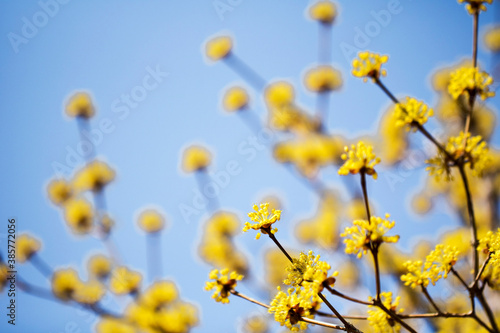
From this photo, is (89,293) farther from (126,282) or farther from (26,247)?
(26,247)

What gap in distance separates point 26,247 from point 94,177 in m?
1.68

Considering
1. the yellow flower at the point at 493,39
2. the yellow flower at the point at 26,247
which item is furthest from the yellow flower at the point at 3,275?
the yellow flower at the point at 493,39

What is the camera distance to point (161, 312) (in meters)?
5.30

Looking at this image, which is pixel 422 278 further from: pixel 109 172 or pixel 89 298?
pixel 109 172

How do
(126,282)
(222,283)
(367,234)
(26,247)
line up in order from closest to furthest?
(367,234) < (222,283) < (126,282) < (26,247)

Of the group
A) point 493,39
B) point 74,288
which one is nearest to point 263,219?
point 74,288

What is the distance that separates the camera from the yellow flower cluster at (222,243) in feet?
20.5

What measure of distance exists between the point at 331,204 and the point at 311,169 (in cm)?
104

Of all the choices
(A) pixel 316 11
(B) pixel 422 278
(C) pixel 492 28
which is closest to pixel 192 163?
(A) pixel 316 11

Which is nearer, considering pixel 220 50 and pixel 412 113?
pixel 412 113

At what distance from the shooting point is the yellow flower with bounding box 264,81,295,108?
6.31 metres

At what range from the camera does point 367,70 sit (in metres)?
2.40

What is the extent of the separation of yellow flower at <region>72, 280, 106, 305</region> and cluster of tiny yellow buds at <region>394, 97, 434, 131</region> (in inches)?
190

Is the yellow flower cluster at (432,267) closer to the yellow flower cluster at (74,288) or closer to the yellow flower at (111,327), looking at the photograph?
the yellow flower cluster at (74,288)
